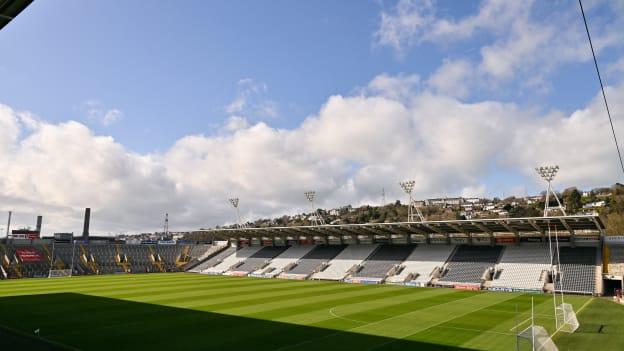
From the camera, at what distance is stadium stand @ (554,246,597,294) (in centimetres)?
4272

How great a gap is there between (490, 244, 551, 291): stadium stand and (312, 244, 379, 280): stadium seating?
1995 centimetres

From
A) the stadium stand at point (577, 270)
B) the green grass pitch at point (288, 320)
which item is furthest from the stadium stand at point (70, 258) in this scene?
the stadium stand at point (577, 270)

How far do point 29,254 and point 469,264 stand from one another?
234 feet

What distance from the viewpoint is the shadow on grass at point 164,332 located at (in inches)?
812

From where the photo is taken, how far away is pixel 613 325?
25062mm

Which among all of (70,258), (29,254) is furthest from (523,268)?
(29,254)

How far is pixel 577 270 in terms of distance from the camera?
45.2m

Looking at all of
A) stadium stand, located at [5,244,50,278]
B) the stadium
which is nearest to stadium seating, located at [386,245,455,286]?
the stadium

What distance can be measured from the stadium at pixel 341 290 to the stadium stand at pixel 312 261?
0.36 metres

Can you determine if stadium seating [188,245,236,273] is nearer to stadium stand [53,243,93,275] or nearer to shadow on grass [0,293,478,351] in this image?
stadium stand [53,243,93,275]

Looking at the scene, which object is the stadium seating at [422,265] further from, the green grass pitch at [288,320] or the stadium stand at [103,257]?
the stadium stand at [103,257]

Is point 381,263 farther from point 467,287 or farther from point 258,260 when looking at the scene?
point 258,260

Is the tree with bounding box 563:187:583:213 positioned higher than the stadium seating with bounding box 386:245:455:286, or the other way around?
the tree with bounding box 563:187:583:213

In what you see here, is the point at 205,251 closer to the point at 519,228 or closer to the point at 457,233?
the point at 457,233
